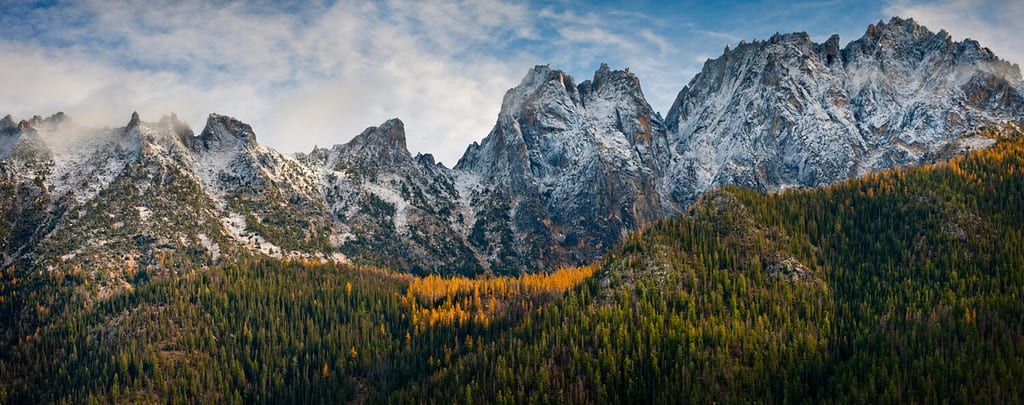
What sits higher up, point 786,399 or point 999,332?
point 999,332

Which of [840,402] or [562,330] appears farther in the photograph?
[562,330]

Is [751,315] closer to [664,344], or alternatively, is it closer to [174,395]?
[664,344]

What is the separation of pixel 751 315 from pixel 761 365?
2552cm

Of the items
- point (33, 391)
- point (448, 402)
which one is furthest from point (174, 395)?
point (448, 402)

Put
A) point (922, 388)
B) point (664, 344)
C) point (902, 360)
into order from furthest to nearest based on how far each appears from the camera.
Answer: point (664, 344) < point (902, 360) < point (922, 388)

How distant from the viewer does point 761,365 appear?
175625 mm

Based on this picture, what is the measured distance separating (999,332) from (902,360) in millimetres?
26565

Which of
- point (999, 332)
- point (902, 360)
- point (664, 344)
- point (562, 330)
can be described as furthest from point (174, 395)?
point (999, 332)

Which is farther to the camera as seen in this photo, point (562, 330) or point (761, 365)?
point (562, 330)

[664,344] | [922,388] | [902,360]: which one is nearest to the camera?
[922,388]

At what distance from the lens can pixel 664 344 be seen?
187875mm

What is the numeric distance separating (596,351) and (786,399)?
46538 millimetres

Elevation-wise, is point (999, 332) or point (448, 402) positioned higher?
point (999, 332)

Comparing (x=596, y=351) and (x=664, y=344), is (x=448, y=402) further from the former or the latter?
(x=664, y=344)
